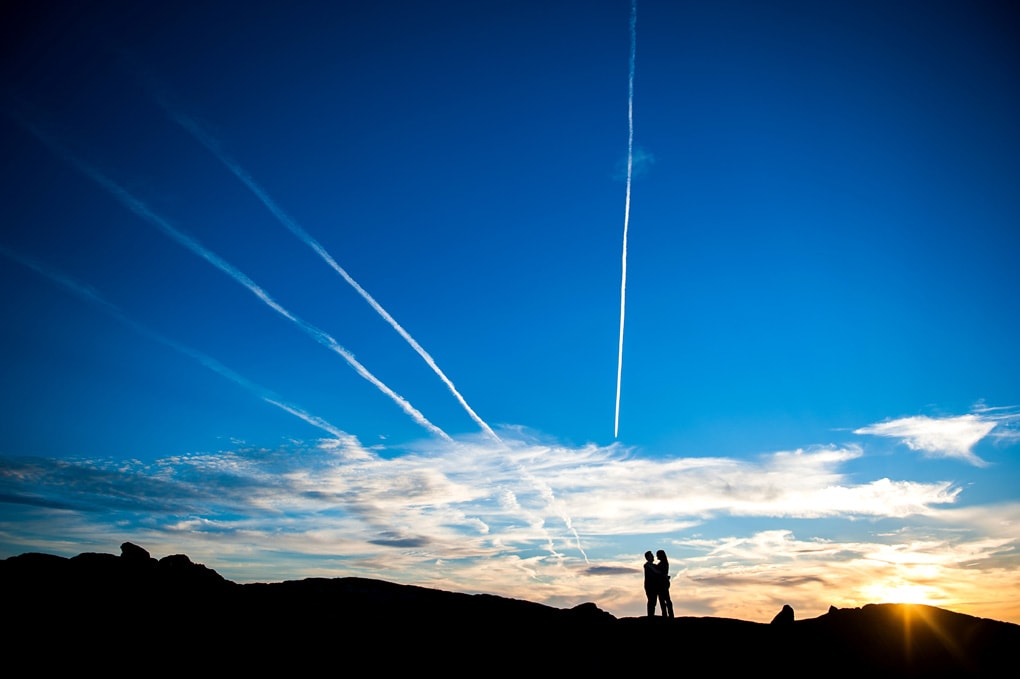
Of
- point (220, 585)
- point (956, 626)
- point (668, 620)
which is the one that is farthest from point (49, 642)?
point (956, 626)

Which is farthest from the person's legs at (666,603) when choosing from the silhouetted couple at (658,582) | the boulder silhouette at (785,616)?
the boulder silhouette at (785,616)

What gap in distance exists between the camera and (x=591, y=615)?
2319 cm

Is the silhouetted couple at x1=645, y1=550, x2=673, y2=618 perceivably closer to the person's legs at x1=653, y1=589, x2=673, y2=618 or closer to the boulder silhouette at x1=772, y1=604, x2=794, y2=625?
the person's legs at x1=653, y1=589, x2=673, y2=618

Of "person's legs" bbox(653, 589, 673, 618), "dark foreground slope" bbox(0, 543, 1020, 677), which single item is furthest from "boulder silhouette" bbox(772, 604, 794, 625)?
"person's legs" bbox(653, 589, 673, 618)

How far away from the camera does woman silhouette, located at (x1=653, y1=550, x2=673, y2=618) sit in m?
22.7

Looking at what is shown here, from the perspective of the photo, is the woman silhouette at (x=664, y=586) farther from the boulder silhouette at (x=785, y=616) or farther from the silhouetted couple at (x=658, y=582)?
the boulder silhouette at (x=785, y=616)

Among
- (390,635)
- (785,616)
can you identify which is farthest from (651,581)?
(390,635)

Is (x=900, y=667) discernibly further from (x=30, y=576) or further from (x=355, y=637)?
(x=30, y=576)

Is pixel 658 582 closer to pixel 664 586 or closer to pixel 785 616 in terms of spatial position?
pixel 664 586

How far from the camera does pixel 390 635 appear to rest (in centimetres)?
2080

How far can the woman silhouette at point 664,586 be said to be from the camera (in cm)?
2267

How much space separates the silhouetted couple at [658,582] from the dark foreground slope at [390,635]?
0.60 metres

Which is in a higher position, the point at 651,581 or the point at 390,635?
the point at 651,581

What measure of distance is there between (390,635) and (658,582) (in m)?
11.6
